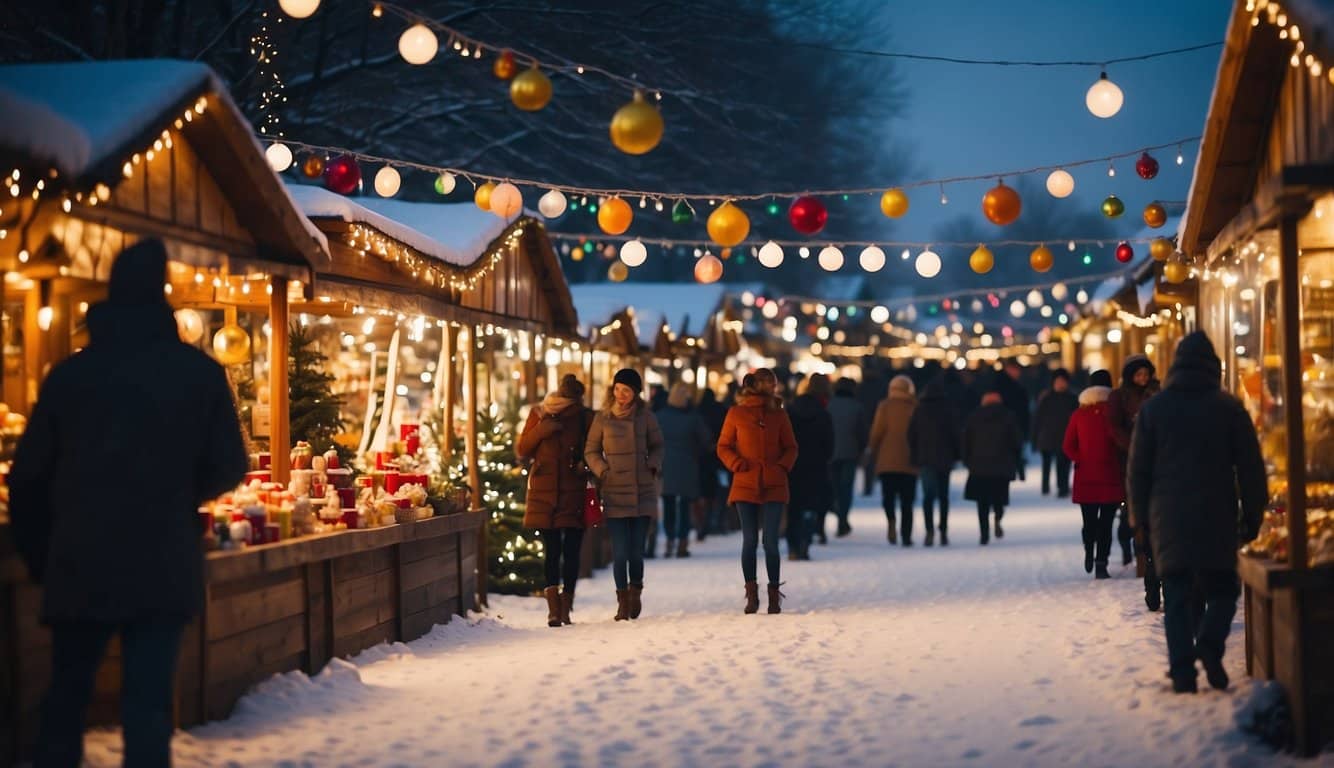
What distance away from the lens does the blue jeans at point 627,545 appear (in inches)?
497

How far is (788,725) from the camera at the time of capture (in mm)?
7984

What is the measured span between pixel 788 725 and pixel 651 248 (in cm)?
3564

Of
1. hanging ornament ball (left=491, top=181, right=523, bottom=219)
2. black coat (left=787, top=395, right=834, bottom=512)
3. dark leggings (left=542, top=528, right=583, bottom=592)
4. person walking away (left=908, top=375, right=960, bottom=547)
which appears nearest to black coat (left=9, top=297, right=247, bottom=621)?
dark leggings (left=542, top=528, right=583, bottom=592)

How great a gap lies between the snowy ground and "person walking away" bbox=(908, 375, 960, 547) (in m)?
5.39

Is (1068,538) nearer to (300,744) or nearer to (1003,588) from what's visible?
(1003,588)

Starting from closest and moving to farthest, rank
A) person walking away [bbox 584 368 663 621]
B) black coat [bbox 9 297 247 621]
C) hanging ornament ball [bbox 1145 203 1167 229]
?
black coat [bbox 9 297 247 621], person walking away [bbox 584 368 663 621], hanging ornament ball [bbox 1145 203 1167 229]

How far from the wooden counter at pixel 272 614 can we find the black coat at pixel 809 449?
5451mm

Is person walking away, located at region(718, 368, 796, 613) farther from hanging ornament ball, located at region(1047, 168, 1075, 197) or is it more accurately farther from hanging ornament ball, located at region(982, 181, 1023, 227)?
hanging ornament ball, located at region(1047, 168, 1075, 197)

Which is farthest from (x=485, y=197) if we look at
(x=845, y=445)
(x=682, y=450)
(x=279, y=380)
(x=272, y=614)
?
(x=845, y=445)

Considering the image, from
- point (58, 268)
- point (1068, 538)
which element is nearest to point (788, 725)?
point (58, 268)

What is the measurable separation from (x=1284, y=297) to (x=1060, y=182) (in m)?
7.62

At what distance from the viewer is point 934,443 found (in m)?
19.4

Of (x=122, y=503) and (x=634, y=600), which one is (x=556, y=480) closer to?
(x=634, y=600)

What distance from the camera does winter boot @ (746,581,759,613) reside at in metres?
12.8
